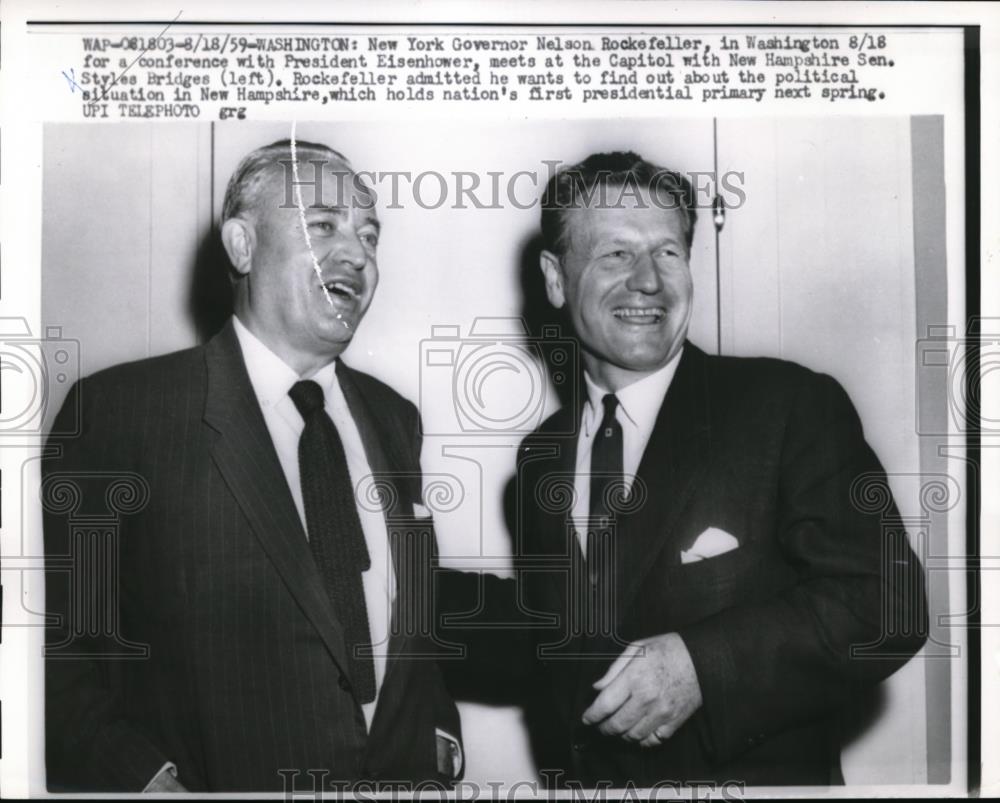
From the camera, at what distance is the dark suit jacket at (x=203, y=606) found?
5.28 feet

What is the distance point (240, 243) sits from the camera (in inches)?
65.9

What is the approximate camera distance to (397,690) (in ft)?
5.43

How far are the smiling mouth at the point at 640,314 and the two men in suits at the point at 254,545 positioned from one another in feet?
1.30

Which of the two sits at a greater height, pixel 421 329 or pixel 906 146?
pixel 906 146

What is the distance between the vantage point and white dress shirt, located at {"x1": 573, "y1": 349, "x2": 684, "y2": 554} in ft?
5.53

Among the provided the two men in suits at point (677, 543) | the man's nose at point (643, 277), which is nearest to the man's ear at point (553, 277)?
the two men in suits at point (677, 543)

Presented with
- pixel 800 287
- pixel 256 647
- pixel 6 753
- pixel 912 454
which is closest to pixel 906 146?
pixel 800 287

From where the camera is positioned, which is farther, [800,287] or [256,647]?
[800,287]

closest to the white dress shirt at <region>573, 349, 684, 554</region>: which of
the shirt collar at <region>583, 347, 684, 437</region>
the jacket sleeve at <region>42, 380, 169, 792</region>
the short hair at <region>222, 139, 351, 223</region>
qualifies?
the shirt collar at <region>583, 347, 684, 437</region>

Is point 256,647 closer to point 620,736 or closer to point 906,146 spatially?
point 620,736

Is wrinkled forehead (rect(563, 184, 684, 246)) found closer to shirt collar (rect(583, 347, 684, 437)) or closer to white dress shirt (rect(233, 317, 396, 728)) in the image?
shirt collar (rect(583, 347, 684, 437))

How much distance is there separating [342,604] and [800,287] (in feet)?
3.12

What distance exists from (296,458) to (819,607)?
905 mm

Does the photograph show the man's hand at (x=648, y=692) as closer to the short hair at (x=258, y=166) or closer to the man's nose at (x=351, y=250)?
the man's nose at (x=351, y=250)
